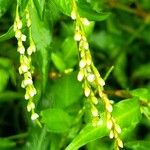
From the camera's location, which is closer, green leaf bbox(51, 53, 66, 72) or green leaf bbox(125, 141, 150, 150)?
green leaf bbox(125, 141, 150, 150)

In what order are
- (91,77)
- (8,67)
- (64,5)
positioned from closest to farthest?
1. (91,77)
2. (64,5)
3. (8,67)

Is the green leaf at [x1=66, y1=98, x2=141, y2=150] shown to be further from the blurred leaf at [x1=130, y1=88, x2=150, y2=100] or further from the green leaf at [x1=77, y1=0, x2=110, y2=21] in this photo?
the green leaf at [x1=77, y1=0, x2=110, y2=21]

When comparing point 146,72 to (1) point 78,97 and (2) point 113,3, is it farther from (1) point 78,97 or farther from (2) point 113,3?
(1) point 78,97

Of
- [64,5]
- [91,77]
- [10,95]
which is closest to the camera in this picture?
[91,77]

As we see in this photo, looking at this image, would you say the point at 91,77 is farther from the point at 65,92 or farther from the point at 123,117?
the point at 65,92

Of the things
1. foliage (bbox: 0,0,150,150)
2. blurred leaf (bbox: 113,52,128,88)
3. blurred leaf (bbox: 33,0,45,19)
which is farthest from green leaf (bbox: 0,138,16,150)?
blurred leaf (bbox: 113,52,128,88)

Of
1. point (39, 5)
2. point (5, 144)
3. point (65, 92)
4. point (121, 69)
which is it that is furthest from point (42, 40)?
point (121, 69)

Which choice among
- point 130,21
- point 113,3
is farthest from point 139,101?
point 130,21
